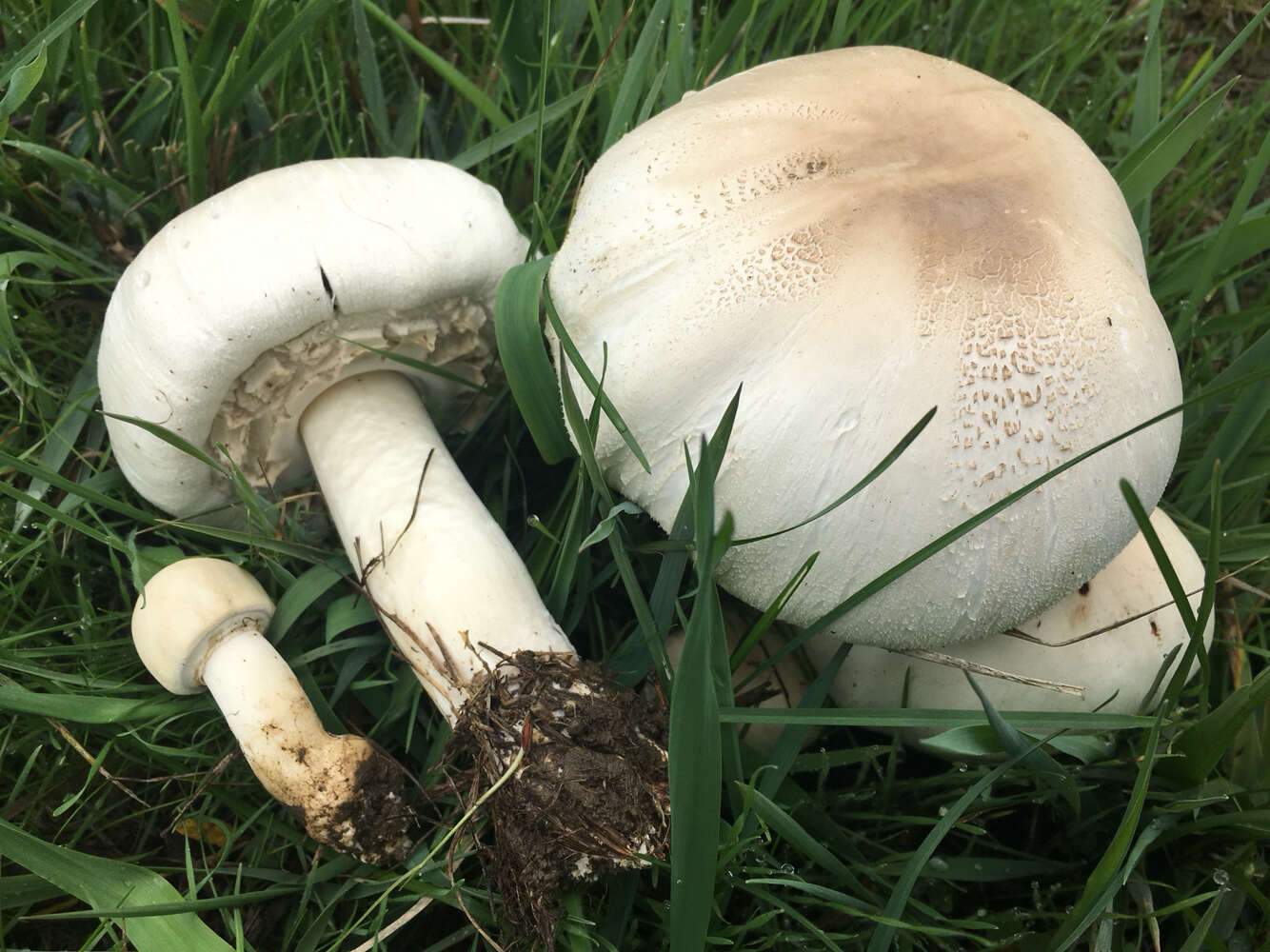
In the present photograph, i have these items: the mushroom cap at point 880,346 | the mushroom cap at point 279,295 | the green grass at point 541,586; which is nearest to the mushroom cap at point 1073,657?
the green grass at point 541,586

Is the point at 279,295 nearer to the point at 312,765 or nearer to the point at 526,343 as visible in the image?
the point at 526,343

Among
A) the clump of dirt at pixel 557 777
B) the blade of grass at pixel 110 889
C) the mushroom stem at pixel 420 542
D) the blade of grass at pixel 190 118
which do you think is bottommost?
the blade of grass at pixel 110 889

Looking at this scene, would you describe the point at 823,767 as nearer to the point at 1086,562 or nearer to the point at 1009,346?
the point at 1086,562

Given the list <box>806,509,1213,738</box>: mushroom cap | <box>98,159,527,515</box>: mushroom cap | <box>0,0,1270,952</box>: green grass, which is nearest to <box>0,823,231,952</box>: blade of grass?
<box>0,0,1270,952</box>: green grass

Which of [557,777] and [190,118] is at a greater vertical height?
[190,118]

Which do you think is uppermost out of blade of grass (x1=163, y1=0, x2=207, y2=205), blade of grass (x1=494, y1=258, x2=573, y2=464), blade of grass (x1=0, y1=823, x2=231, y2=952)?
blade of grass (x1=163, y1=0, x2=207, y2=205)

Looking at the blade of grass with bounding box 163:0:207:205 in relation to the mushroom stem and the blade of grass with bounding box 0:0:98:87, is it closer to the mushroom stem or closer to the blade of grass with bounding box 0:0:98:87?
the blade of grass with bounding box 0:0:98:87

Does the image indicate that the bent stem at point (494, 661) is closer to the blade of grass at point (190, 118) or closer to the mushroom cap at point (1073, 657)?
the mushroom cap at point (1073, 657)

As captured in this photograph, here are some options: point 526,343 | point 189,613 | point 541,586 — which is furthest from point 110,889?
point 526,343
